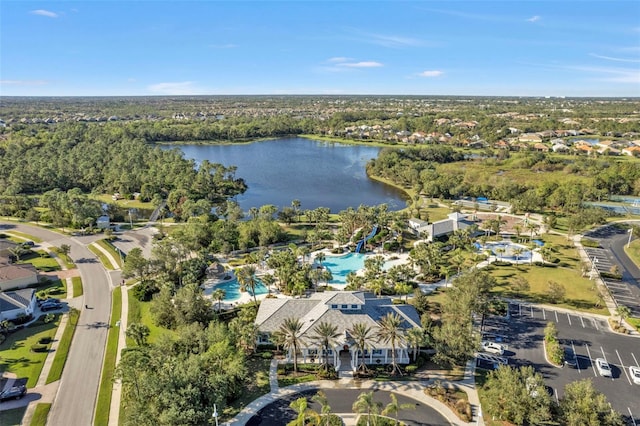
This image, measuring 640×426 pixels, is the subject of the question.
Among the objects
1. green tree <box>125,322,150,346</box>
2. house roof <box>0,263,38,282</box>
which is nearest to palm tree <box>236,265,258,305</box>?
green tree <box>125,322,150,346</box>

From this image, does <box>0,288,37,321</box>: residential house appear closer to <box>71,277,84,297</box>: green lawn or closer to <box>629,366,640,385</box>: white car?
<box>71,277,84,297</box>: green lawn

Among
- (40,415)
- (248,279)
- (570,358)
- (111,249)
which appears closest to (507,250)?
(570,358)

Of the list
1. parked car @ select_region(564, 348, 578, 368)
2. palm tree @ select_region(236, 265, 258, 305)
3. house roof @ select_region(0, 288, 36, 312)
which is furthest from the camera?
palm tree @ select_region(236, 265, 258, 305)

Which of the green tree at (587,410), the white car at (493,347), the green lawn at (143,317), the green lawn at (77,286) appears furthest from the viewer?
the green lawn at (77,286)

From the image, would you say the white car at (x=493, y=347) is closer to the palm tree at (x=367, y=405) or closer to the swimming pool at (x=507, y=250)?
the palm tree at (x=367, y=405)

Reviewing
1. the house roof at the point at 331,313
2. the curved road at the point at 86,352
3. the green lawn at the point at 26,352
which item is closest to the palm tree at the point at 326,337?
the house roof at the point at 331,313
